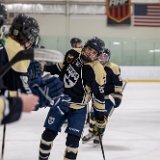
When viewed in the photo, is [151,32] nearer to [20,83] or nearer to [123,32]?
[123,32]

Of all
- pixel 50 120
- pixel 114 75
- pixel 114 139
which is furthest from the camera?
pixel 114 139

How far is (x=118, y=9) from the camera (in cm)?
1548

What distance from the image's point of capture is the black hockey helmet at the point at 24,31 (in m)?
2.80

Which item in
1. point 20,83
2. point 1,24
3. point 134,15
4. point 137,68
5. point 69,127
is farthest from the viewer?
point 134,15

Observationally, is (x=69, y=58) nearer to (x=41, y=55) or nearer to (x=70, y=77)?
(x=70, y=77)

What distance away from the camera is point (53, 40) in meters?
15.6

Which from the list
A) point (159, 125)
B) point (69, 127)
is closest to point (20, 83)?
point (69, 127)

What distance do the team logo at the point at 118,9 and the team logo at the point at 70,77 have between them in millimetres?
11937

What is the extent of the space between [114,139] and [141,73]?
31.6 feet

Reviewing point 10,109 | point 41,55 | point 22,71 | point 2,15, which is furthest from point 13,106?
point 2,15

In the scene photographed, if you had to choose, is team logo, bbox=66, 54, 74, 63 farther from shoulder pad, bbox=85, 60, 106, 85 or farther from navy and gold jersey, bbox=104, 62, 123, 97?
navy and gold jersey, bbox=104, 62, 123, 97

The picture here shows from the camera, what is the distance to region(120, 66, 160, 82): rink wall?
1452cm

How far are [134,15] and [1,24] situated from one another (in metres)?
13.8

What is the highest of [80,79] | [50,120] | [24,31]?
[24,31]
